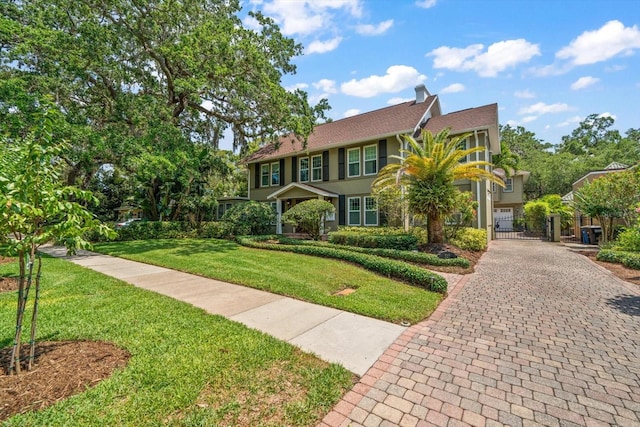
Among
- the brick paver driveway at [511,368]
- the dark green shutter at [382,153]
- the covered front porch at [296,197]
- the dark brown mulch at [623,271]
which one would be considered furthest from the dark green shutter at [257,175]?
the dark brown mulch at [623,271]

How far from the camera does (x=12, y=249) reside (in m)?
2.56

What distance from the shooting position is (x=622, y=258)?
9469mm

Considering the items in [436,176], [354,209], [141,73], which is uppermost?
[141,73]

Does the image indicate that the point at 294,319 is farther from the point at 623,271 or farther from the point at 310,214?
the point at 623,271

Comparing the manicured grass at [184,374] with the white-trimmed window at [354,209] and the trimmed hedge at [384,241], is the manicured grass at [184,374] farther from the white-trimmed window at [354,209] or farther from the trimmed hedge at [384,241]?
the white-trimmed window at [354,209]

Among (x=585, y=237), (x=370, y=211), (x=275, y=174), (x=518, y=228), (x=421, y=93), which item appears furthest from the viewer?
(x=518, y=228)

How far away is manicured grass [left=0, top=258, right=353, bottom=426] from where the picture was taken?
2.37 metres

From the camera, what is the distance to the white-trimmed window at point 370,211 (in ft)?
52.1

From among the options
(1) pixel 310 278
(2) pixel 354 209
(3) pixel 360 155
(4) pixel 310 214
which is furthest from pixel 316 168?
(1) pixel 310 278

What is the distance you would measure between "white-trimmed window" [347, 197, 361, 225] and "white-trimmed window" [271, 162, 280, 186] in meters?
6.04

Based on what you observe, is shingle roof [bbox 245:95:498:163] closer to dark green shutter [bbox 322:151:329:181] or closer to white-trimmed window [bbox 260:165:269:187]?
dark green shutter [bbox 322:151:329:181]

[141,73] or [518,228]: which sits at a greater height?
[141,73]

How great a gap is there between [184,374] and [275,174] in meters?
18.3

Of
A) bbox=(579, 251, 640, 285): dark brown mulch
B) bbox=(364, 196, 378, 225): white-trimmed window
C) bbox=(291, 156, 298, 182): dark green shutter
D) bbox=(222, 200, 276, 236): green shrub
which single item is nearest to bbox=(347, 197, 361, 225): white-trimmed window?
bbox=(364, 196, 378, 225): white-trimmed window
